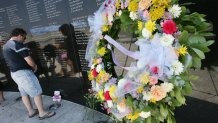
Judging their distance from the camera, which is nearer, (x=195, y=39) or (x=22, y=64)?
(x=195, y=39)

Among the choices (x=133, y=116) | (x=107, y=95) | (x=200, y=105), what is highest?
(x=107, y=95)

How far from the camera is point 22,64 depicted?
18.9 ft

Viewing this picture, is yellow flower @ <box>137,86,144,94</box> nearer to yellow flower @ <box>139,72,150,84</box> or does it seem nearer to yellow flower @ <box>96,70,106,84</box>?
yellow flower @ <box>139,72,150,84</box>

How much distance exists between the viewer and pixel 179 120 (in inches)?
168

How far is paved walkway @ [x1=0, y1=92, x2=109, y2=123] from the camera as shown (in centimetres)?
552

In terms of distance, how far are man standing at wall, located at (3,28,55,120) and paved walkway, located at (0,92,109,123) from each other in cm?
23

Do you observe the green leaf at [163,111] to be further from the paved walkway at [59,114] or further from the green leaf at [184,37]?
the paved walkway at [59,114]

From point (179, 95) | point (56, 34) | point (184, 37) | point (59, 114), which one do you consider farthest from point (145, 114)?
point (56, 34)

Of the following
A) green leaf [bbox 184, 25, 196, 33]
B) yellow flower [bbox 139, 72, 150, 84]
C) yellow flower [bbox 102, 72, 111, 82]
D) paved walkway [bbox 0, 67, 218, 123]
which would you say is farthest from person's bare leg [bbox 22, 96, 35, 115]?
green leaf [bbox 184, 25, 196, 33]

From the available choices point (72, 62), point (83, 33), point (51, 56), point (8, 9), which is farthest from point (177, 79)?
point (8, 9)

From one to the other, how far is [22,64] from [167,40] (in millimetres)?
3685

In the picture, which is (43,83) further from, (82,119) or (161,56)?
(161,56)

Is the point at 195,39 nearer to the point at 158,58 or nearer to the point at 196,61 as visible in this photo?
the point at 196,61

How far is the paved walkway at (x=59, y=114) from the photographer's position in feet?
18.1
